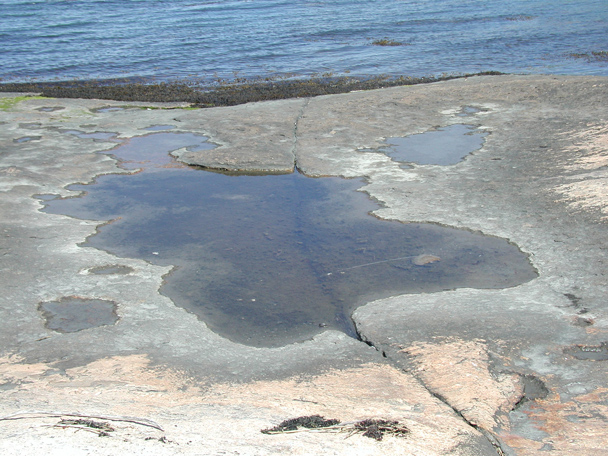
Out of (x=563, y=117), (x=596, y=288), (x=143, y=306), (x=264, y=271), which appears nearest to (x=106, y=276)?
(x=143, y=306)

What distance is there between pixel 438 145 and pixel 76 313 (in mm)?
4828

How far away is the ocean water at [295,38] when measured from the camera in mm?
16078

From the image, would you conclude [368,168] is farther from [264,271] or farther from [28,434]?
[28,434]

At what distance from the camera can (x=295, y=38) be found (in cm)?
2081

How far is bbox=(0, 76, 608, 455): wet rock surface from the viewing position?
2578 mm

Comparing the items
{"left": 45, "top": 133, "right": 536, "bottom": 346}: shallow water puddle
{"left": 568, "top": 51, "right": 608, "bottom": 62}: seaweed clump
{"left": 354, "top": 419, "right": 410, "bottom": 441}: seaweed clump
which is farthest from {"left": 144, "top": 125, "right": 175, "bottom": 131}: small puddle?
{"left": 568, "top": 51, "right": 608, "bottom": 62}: seaweed clump

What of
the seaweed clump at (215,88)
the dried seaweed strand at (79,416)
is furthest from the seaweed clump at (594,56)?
the dried seaweed strand at (79,416)

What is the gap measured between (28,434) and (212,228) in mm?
3163

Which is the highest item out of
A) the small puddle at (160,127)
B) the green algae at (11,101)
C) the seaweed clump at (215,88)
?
the green algae at (11,101)

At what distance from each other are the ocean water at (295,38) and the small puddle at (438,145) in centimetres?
770

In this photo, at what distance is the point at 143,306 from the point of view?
3984 mm

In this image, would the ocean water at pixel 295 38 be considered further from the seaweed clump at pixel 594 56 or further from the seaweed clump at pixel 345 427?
the seaweed clump at pixel 345 427

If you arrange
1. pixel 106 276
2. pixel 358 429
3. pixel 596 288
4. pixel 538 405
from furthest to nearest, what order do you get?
1. pixel 106 276
2. pixel 596 288
3. pixel 538 405
4. pixel 358 429

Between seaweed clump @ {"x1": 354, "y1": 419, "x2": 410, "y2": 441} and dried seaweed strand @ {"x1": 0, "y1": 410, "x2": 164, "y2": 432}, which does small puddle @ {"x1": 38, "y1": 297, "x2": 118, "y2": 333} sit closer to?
dried seaweed strand @ {"x1": 0, "y1": 410, "x2": 164, "y2": 432}
